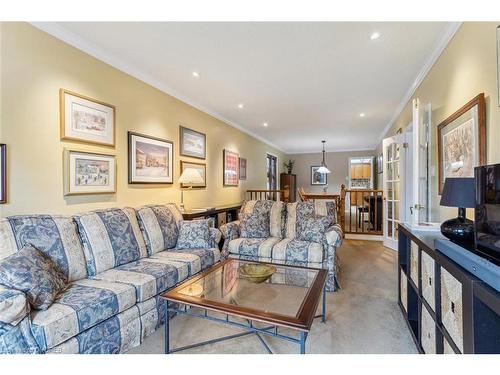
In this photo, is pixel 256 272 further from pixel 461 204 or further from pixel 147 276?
pixel 461 204

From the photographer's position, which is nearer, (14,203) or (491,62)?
(491,62)

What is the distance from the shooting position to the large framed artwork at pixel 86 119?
2395mm

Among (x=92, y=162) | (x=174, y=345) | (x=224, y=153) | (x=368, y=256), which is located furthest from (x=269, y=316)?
(x=224, y=153)

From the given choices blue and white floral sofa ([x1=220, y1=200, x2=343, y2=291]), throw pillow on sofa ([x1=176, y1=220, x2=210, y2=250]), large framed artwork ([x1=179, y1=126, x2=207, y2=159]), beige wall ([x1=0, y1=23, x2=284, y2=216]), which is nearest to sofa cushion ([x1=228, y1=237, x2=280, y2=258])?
blue and white floral sofa ([x1=220, y1=200, x2=343, y2=291])

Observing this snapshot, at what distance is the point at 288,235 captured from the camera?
3.59 m

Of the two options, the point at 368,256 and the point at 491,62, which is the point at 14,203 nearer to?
the point at 491,62

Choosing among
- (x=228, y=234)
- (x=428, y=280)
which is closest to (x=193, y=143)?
(x=228, y=234)

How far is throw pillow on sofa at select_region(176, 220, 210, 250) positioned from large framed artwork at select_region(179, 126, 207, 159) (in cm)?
133

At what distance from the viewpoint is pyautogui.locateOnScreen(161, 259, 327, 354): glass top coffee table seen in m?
1.44

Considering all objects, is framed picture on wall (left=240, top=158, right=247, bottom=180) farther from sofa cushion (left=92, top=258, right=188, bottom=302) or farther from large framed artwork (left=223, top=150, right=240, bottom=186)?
sofa cushion (left=92, top=258, right=188, bottom=302)

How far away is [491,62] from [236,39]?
1.89m

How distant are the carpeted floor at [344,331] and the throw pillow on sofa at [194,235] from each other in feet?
2.76

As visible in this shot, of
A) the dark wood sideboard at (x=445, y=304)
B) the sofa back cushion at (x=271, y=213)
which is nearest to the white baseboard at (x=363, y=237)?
the sofa back cushion at (x=271, y=213)

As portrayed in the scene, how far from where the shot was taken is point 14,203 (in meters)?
2.06
